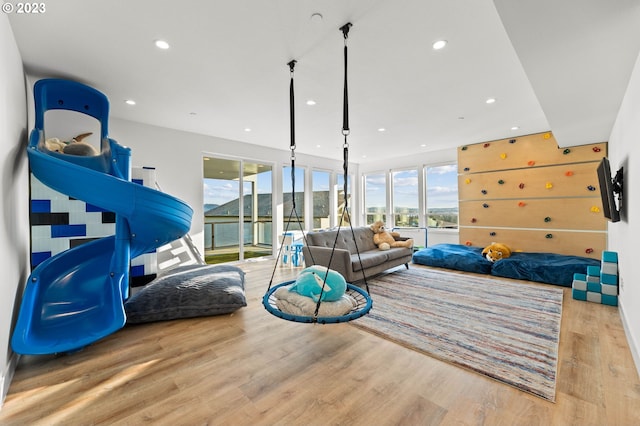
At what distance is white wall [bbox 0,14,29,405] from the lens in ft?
5.88

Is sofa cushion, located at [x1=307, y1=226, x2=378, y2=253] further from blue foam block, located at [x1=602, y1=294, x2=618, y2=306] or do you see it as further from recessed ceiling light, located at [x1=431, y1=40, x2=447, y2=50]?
blue foam block, located at [x1=602, y1=294, x2=618, y2=306]

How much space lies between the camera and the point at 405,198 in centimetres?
759

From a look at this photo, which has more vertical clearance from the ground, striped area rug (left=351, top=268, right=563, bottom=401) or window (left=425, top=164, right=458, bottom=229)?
window (left=425, top=164, right=458, bottom=229)

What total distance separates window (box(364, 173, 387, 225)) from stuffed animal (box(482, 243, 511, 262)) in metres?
3.27

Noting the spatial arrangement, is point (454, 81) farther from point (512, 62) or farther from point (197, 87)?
point (197, 87)

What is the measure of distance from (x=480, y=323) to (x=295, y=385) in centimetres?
198

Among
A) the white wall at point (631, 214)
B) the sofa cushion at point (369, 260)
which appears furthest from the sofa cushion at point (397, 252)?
the white wall at point (631, 214)

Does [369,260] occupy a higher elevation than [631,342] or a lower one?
higher

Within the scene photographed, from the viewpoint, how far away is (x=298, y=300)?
2.06 meters

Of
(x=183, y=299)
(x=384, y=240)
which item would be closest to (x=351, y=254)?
(x=384, y=240)

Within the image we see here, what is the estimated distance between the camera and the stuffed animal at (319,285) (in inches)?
80.8

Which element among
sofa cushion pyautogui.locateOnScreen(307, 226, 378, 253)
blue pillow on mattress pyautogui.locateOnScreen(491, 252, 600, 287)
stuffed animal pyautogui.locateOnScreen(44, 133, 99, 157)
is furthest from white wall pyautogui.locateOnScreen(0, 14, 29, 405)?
blue pillow on mattress pyautogui.locateOnScreen(491, 252, 600, 287)

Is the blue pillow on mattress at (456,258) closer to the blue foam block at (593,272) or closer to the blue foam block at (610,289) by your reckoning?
the blue foam block at (593,272)

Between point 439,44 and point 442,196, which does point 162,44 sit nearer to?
point 439,44
